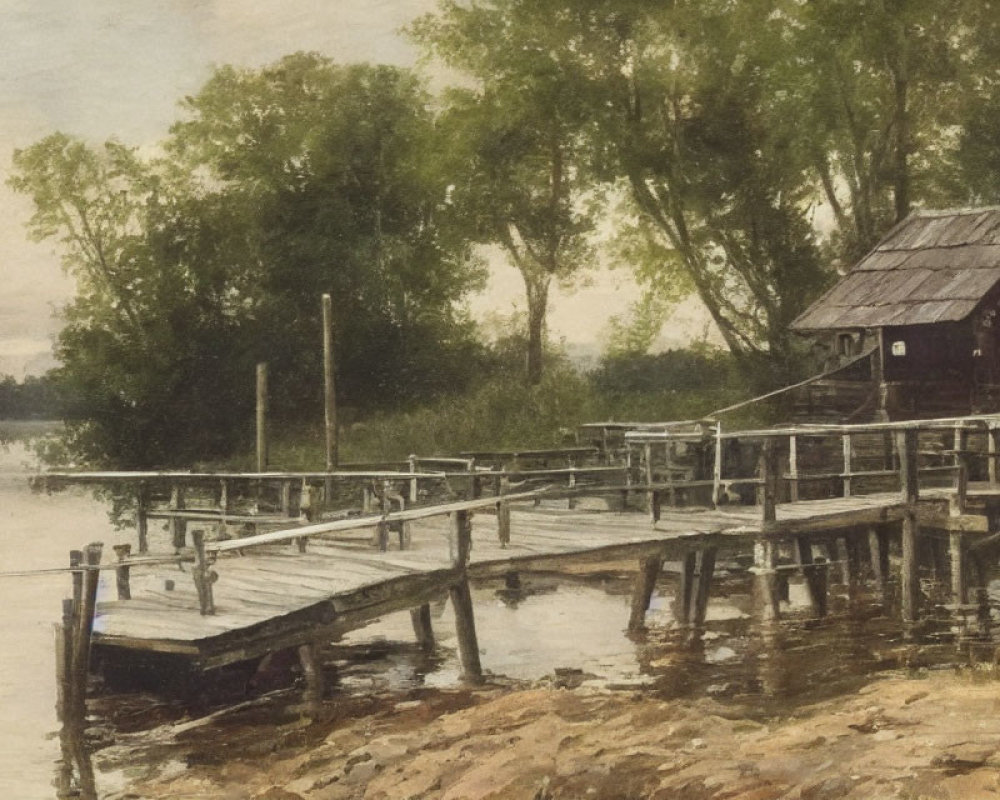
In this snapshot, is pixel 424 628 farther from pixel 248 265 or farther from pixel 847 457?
pixel 248 265

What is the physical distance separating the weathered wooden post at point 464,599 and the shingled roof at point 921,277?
10.8 metres

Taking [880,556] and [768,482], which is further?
[880,556]

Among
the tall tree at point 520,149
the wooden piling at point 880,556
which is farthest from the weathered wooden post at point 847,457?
the tall tree at point 520,149

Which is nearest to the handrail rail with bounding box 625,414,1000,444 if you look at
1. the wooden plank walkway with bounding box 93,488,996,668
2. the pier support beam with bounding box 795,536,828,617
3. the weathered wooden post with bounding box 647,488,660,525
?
the weathered wooden post with bounding box 647,488,660,525

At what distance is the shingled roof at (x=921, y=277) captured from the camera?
20719mm

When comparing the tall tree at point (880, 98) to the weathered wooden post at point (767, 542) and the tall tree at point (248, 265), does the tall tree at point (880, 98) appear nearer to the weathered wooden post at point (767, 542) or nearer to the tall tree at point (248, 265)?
the tall tree at point (248, 265)

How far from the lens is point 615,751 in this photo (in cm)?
848

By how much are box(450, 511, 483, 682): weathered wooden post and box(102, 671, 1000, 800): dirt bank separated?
4.64 feet

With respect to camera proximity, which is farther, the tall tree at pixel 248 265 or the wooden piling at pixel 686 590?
the tall tree at pixel 248 265

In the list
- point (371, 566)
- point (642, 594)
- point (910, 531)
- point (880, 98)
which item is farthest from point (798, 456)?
point (880, 98)

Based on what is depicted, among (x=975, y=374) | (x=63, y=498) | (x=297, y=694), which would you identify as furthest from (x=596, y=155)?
(x=297, y=694)

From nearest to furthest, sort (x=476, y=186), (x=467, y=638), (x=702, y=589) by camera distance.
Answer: (x=467, y=638), (x=702, y=589), (x=476, y=186)

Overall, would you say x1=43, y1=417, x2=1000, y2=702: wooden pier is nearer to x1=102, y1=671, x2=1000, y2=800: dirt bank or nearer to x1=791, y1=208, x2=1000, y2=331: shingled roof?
x1=102, y1=671, x2=1000, y2=800: dirt bank

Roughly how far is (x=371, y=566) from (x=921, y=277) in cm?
1283
